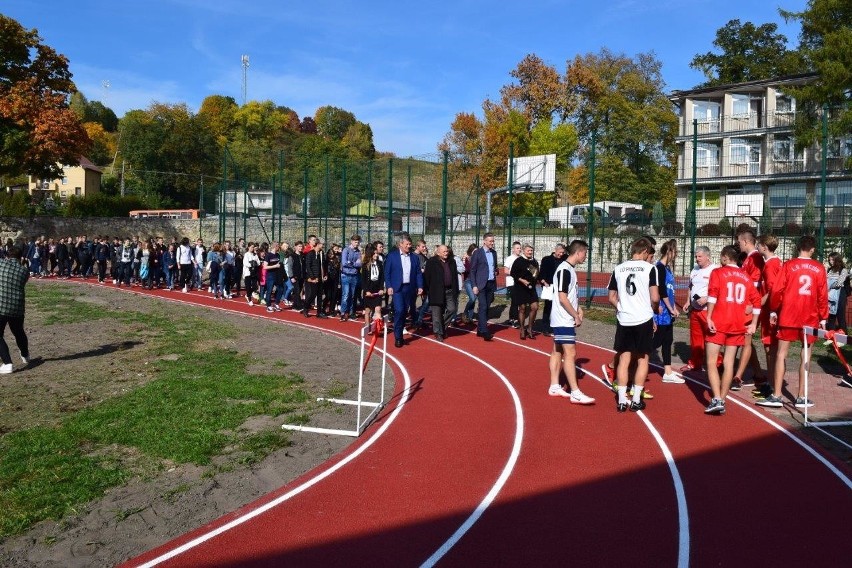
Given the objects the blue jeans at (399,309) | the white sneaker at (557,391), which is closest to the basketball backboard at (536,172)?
the blue jeans at (399,309)

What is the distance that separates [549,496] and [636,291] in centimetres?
321

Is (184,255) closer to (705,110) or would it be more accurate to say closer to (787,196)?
(787,196)

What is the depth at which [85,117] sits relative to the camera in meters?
106

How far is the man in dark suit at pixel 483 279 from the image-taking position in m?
14.3

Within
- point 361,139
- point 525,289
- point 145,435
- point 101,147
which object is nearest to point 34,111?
point 525,289

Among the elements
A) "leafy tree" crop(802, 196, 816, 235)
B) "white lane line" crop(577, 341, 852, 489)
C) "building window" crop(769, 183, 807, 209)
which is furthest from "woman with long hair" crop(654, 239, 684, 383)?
"building window" crop(769, 183, 807, 209)

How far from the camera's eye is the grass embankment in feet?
19.6

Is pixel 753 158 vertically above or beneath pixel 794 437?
above

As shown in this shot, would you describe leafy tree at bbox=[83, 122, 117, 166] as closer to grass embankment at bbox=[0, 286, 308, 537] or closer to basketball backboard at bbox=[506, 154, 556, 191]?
basketball backboard at bbox=[506, 154, 556, 191]

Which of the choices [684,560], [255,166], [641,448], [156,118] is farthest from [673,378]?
[156,118]

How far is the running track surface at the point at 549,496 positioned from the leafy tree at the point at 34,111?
30029mm

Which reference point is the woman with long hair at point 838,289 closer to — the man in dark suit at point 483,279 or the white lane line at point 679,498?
the man in dark suit at point 483,279

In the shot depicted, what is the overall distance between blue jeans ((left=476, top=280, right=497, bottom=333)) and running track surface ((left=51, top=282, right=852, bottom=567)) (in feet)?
15.9

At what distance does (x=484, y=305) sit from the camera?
1444cm
